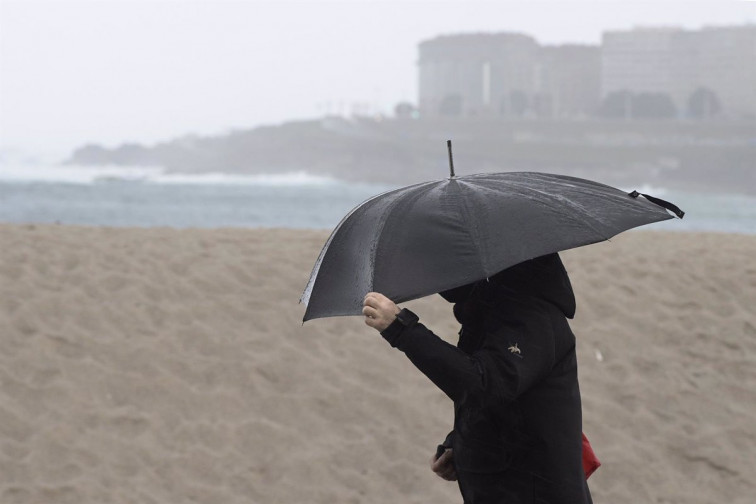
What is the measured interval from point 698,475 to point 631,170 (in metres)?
117

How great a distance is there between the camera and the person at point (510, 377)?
6.65ft

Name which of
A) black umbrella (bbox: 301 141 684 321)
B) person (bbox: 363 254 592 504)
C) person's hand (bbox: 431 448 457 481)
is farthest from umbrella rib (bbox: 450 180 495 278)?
person's hand (bbox: 431 448 457 481)

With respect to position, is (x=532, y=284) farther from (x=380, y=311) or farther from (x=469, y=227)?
(x=380, y=311)

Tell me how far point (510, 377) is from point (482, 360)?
7 cm

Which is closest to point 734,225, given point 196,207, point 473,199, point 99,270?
point 196,207

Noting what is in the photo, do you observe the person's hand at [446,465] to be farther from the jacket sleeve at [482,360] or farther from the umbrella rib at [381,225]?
the umbrella rib at [381,225]

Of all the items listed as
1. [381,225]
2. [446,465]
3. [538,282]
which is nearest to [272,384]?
[446,465]

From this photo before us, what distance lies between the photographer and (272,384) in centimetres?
622

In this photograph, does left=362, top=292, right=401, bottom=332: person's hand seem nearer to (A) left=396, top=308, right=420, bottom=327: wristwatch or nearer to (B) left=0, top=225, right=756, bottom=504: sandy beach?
(A) left=396, top=308, right=420, bottom=327: wristwatch

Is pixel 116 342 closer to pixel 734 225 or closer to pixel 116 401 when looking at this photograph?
pixel 116 401

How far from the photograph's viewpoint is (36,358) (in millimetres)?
6129

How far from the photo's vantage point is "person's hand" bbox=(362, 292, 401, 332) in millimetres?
2029

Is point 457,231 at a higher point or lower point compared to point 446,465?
higher

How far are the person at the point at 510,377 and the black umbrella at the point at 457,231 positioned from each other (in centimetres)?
9
